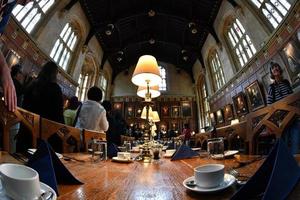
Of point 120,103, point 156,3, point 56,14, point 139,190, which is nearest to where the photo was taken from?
point 139,190

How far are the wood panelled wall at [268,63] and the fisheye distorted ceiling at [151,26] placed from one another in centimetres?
334

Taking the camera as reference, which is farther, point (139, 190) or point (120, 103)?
point (120, 103)

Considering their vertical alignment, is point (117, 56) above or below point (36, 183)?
above

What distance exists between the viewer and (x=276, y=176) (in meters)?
0.43

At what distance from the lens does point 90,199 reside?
1.89 ft

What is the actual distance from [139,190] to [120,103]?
16.6 m

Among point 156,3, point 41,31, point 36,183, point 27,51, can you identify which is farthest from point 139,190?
point 156,3

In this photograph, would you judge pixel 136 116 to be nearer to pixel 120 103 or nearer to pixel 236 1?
pixel 120 103

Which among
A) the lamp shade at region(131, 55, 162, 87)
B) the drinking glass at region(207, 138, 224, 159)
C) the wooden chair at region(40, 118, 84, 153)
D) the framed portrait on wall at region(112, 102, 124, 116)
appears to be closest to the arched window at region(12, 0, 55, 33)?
the wooden chair at region(40, 118, 84, 153)

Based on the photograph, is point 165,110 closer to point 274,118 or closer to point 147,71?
point 147,71

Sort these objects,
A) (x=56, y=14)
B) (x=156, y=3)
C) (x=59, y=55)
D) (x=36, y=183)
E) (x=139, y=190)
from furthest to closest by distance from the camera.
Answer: (x=156, y=3) → (x=59, y=55) → (x=56, y=14) → (x=139, y=190) → (x=36, y=183)

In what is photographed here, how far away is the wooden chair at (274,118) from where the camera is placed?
4.60 ft

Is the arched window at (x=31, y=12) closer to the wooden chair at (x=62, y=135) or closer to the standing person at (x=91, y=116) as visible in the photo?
the standing person at (x=91, y=116)

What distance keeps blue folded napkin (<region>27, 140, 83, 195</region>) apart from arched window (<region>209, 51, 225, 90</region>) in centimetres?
1196
